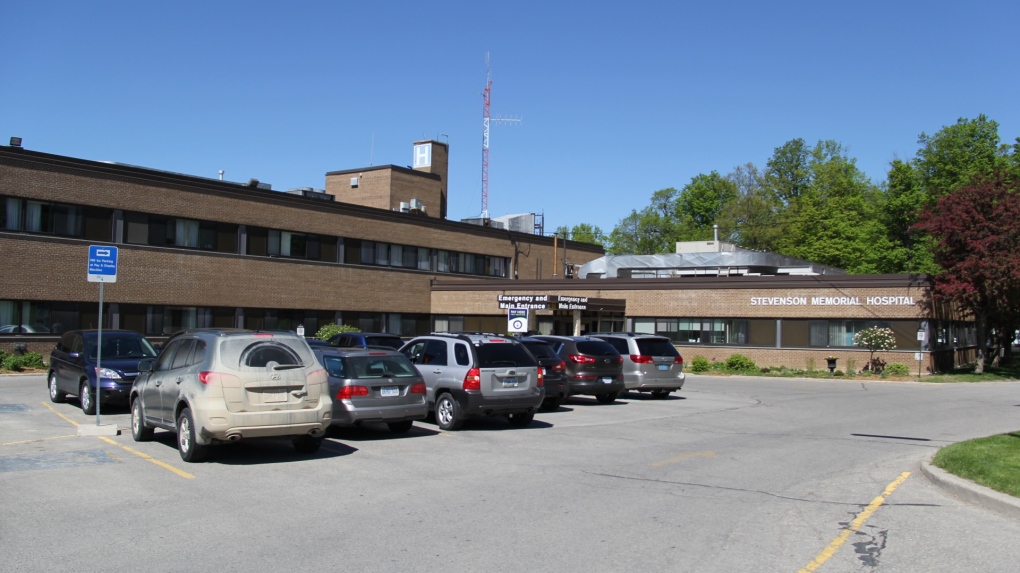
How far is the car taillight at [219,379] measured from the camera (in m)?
11.6

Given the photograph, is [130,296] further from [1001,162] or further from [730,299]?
[1001,162]

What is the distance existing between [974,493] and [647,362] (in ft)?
47.3

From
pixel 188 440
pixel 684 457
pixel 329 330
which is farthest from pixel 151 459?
pixel 329 330

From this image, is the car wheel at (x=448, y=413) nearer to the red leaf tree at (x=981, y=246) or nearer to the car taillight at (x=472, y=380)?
the car taillight at (x=472, y=380)

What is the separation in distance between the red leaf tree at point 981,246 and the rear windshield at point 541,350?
81.5 feet

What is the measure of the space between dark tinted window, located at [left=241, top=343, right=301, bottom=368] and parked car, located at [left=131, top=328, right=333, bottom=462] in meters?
0.01

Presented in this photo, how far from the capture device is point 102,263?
600 inches

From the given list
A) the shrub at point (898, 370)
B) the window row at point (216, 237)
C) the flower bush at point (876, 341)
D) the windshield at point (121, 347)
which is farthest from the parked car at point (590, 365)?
the window row at point (216, 237)

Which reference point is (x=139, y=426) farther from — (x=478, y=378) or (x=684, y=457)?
(x=684, y=457)

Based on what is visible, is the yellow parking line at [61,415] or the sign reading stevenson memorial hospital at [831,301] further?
the sign reading stevenson memorial hospital at [831,301]

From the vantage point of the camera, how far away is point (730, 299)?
4281 centimetres

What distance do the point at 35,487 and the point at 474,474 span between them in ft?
17.1

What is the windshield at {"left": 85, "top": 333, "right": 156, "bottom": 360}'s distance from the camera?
1832cm

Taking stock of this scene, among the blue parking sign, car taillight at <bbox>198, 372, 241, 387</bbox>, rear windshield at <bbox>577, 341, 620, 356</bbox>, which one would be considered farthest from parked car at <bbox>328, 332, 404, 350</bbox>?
car taillight at <bbox>198, 372, 241, 387</bbox>
